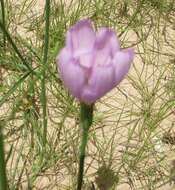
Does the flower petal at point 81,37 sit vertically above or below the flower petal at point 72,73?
above

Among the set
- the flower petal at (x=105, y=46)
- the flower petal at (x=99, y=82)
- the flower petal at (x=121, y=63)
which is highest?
the flower petal at (x=105, y=46)

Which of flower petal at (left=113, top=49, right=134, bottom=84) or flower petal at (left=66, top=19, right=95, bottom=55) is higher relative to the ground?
flower petal at (left=66, top=19, right=95, bottom=55)

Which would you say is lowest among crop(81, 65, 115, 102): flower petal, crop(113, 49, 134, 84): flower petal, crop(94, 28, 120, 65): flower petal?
crop(81, 65, 115, 102): flower petal

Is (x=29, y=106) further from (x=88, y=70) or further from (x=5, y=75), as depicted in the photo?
(x=88, y=70)
